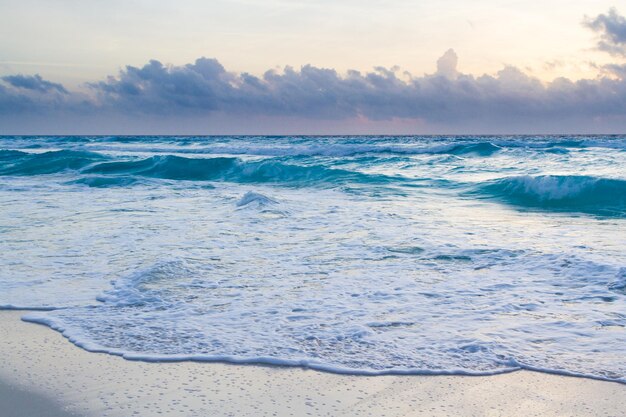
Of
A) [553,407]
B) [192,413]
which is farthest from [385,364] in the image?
[192,413]

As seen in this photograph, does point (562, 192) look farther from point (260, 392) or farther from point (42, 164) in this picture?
point (42, 164)

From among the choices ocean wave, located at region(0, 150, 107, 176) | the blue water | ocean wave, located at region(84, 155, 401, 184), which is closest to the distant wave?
the blue water

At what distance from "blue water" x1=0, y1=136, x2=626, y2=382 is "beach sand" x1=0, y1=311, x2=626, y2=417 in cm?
16

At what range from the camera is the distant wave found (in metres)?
12.8

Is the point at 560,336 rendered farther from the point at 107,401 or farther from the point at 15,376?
the point at 15,376

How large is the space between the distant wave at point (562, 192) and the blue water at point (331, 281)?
0.19 m

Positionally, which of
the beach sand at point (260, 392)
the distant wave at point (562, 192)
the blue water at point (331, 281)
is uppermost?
the distant wave at point (562, 192)

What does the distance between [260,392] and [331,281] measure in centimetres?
248

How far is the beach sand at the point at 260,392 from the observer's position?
3.04 m

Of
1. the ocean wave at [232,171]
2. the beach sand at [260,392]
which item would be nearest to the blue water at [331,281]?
the beach sand at [260,392]

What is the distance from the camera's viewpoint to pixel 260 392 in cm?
328

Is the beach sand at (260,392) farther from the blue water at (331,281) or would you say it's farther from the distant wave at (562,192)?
the distant wave at (562,192)

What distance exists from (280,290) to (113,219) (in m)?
5.39

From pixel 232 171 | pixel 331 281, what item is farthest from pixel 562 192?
pixel 232 171
